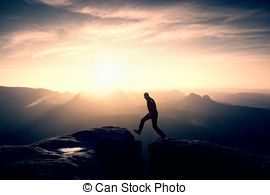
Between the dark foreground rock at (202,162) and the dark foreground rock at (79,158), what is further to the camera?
the dark foreground rock at (202,162)

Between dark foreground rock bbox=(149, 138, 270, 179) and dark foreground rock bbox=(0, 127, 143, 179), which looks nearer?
dark foreground rock bbox=(0, 127, 143, 179)

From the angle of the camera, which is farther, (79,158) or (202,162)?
(202,162)

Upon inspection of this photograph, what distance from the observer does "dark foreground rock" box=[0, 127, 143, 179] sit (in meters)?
12.9

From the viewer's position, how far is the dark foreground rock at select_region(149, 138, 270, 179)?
1535 cm

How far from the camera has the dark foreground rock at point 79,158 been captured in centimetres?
1285

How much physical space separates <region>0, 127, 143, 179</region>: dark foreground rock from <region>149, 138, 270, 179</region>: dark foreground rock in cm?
259

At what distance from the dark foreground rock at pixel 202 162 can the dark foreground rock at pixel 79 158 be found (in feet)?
8.51

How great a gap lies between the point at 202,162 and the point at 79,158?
7.57m

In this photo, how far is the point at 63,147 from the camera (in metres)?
19.5

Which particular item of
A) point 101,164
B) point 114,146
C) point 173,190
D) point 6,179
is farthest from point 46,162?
point 114,146

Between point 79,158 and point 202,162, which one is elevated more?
point 79,158

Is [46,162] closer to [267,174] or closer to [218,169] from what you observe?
[218,169]

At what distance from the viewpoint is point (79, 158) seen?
16141mm

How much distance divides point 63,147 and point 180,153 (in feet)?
26.7
